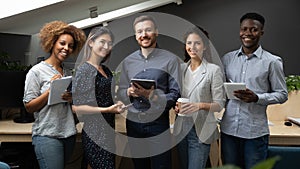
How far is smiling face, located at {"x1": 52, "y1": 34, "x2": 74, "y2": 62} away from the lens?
1.70 m

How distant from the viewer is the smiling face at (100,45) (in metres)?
1.67

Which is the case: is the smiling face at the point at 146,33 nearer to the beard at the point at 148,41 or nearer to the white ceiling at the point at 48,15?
the beard at the point at 148,41

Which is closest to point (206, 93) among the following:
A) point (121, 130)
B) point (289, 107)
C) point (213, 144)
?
point (213, 144)

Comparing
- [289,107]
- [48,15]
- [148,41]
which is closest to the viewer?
[148,41]

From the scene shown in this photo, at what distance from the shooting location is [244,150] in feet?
5.57

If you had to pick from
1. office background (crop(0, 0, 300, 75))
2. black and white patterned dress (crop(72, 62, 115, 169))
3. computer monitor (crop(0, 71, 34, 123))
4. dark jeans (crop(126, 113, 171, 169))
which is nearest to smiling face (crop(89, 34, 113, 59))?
black and white patterned dress (crop(72, 62, 115, 169))

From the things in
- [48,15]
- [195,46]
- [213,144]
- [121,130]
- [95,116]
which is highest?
[48,15]

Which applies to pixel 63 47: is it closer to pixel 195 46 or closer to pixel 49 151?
pixel 49 151

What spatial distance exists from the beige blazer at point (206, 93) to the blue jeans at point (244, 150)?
107 mm

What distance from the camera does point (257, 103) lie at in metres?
1.64

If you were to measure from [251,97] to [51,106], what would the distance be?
112cm

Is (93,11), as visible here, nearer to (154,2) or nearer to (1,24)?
(1,24)

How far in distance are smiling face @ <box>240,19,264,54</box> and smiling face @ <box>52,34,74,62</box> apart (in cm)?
102

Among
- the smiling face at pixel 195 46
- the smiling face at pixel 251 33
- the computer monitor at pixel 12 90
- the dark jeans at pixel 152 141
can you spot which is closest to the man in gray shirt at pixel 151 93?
the dark jeans at pixel 152 141
